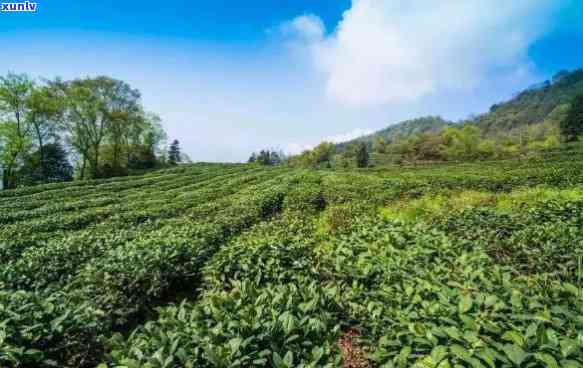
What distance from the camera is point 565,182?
17.4m

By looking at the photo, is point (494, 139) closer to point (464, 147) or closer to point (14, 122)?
point (464, 147)

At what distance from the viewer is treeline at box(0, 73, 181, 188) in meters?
30.8

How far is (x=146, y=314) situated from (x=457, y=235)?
6.59 meters

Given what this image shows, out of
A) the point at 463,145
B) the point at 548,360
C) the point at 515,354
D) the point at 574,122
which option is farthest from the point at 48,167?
the point at 574,122

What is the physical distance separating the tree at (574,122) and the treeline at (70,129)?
91.4 meters

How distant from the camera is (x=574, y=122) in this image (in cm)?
5762

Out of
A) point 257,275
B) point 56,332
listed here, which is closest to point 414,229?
point 257,275

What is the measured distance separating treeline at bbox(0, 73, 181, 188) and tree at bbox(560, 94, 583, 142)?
91.4 meters

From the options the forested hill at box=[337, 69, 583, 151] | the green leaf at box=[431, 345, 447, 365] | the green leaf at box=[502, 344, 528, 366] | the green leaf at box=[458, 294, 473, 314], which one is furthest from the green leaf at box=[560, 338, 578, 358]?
the forested hill at box=[337, 69, 583, 151]

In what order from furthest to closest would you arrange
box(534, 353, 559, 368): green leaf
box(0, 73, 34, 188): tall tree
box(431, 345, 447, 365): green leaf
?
box(0, 73, 34, 188): tall tree → box(431, 345, 447, 365): green leaf → box(534, 353, 559, 368): green leaf

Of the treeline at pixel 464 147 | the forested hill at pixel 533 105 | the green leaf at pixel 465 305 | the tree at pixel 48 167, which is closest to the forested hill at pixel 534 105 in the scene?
the forested hill at pixel 533 105

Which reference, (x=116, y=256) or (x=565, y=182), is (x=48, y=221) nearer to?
(x=116, y=256)

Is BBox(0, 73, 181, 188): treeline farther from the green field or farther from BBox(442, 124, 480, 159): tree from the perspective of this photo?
BBox(442, 124, 480, 159): tree

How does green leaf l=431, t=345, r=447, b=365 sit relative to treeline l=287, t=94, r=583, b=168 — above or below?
below
